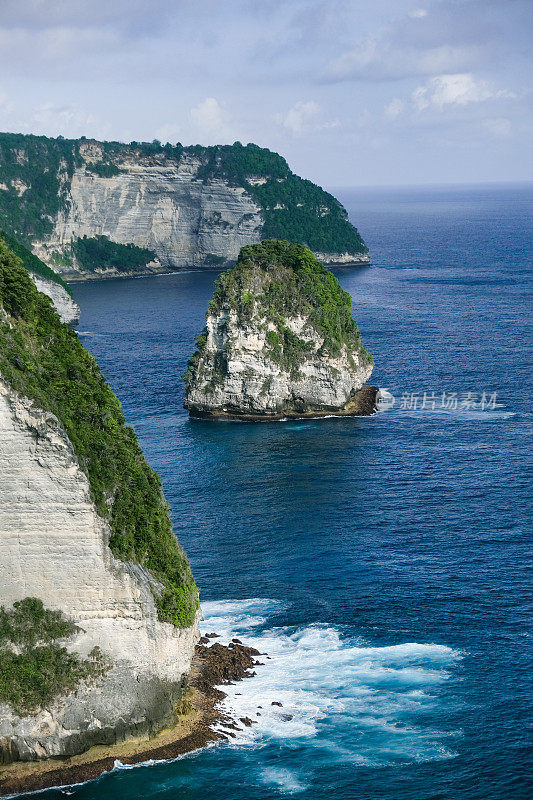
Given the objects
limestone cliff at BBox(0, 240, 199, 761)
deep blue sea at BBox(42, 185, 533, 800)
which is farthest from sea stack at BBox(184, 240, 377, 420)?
limestone cliff at BBox(0, 240, 199, 761)

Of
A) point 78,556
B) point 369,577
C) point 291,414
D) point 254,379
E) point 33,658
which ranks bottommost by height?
point 369,577

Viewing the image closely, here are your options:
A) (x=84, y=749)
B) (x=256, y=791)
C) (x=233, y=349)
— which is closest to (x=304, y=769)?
(x=256, y=791)

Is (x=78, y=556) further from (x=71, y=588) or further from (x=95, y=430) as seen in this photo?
(x=95, y=430)

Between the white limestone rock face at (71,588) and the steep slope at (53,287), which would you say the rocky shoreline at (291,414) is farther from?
the steep slope at (53,287)

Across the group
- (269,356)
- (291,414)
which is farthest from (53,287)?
(291,414)

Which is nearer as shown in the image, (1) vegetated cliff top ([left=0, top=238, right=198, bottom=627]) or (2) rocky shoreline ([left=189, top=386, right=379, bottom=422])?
(1) vegetated cliff top ([left=0, top=238, right=198, bottom=627])

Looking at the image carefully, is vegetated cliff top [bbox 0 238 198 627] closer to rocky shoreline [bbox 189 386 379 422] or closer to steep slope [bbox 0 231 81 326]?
rocky shoreline [bbox 189 386 379 422]
